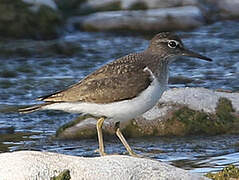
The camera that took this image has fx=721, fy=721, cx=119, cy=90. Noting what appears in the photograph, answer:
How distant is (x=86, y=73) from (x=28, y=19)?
314cm

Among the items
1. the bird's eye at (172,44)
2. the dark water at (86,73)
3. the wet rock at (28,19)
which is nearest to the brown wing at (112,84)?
the bird's eye at (172,44)

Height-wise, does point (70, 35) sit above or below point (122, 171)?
above

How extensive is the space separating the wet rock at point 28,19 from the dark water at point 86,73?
41cm

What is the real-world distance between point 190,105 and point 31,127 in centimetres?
223

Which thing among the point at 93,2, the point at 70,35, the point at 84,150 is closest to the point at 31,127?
the point at 84,150

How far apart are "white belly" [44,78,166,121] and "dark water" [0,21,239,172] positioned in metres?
0.87

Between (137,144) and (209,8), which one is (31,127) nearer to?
(137,144)

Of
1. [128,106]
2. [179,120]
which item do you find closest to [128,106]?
[128,106]

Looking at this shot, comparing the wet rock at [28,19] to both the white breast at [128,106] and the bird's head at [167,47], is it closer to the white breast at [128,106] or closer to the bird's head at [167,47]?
the bird's head at [167,47]

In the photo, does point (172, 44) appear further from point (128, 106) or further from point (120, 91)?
point (128, 106)

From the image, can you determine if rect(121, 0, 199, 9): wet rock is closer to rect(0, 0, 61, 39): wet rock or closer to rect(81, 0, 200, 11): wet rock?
rect(81, 0, 200, 11): wet rock

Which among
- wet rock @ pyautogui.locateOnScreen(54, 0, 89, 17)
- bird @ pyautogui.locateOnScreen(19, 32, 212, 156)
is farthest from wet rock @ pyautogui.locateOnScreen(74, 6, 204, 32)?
bird @ pyautogui.locateOnScreen(19, 32, 212, 156)

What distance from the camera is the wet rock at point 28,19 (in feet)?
50.7

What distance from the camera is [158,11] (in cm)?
1678
